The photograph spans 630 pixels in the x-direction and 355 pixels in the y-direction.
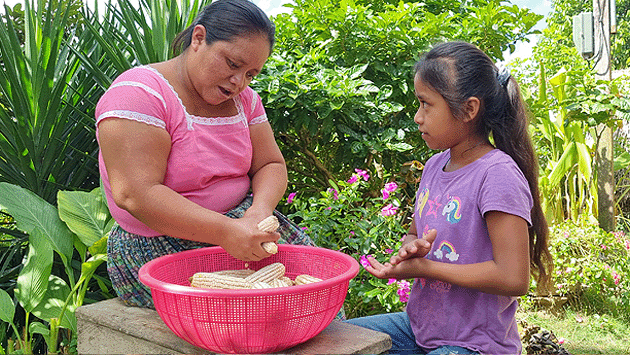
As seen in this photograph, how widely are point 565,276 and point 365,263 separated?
2.04 metres

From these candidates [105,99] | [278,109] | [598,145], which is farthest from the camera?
[598,145]

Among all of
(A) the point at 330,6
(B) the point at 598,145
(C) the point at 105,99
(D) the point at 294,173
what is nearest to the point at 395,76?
(A) the point at 330,6

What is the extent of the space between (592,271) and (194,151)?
3425 millimetres

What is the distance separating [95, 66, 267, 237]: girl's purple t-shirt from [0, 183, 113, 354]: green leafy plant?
0.81 meters

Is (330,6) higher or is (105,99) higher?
Result: (330,6)

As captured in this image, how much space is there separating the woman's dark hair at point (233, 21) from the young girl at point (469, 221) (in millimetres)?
560

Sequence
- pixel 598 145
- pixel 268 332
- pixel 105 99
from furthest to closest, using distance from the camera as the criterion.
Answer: pixel 598 145 → pixel 105 99 → pixel 268 332

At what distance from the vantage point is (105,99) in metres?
1.64

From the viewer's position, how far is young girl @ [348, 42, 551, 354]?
1.60 meters

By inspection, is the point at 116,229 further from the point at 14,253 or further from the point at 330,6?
the point at 330,6

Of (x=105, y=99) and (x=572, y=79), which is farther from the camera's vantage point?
(x=572, y=79)

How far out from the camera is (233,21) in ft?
5.58

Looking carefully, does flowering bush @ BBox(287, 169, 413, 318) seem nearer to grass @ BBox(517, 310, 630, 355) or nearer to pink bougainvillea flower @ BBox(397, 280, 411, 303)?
pink bougainvillea flower @ BBox(397, 280, 411, 303)

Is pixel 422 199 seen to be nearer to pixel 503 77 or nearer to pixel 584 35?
pixel 503 77
